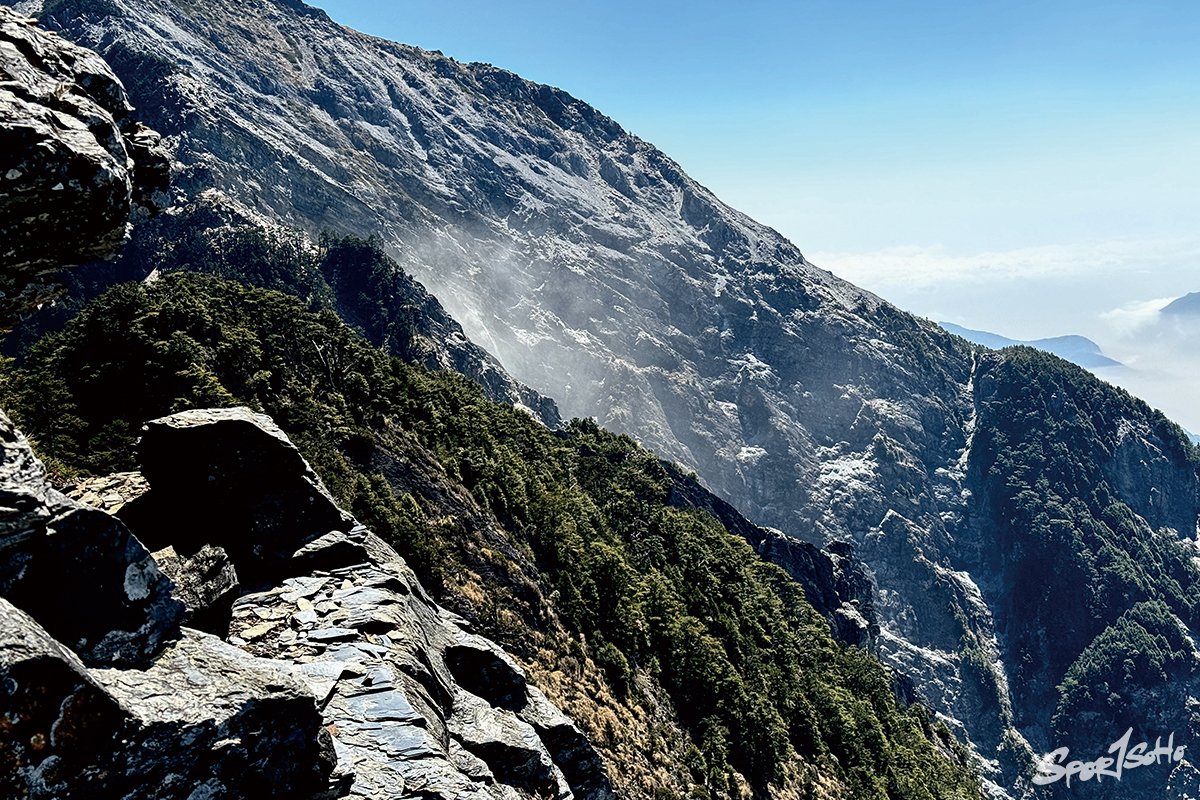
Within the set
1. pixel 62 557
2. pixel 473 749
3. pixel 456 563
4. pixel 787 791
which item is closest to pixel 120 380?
pixel 456 563

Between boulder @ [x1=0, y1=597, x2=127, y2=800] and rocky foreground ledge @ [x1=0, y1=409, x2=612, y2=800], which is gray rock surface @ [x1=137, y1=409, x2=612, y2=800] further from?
boulder @ [x1=0, y1=597, x2=127, y2=800]

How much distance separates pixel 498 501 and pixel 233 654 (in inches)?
2508

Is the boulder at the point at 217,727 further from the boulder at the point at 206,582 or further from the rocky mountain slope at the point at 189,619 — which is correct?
the boulder at the point at 206,582

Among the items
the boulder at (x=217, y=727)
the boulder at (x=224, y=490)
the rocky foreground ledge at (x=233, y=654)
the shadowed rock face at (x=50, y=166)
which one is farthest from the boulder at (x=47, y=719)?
the boulder at (x=224, y=490)

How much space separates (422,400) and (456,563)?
4083cm

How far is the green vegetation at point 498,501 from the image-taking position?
60.8m

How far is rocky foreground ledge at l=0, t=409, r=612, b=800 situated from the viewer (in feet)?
43.3

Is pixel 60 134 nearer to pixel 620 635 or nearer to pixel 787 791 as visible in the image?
pixel 620 635

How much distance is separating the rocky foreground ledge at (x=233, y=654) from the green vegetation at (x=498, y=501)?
2236 centimetres

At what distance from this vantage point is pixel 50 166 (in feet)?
49.3

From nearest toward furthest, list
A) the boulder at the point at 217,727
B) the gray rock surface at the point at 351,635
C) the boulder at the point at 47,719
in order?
the boulder at the point at 47,719
the boulder at the point at 217,727
the gray rock surface at the point at 351,635

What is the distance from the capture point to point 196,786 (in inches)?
585

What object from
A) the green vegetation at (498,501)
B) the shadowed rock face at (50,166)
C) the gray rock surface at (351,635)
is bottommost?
the green vegetation at (498,501)

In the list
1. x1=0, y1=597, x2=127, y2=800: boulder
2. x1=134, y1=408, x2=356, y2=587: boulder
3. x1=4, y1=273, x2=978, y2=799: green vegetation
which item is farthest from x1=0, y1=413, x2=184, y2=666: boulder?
x1=4, y1=273, x2=978, y2=799: green vegetation
